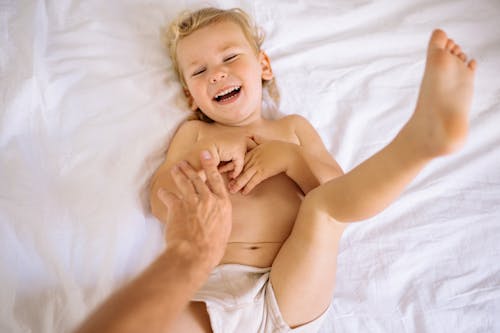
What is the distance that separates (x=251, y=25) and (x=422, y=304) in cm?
90

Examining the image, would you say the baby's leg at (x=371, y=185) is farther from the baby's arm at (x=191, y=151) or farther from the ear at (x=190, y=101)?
the ear at (x=190, y=101)

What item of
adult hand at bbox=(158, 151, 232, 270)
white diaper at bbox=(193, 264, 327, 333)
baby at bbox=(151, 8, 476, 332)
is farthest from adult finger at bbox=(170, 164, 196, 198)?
white diaper at bbox=(193, 264, 327, 333)

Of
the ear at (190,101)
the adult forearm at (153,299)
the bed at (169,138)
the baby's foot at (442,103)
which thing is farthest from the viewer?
the ear at (190,101)

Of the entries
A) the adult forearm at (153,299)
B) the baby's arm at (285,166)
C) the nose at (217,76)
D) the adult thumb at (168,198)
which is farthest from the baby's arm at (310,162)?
the adult forearm at (153,299)

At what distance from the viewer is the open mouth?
123 centimetres

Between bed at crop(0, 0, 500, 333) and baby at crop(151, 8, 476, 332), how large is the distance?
0.29ft

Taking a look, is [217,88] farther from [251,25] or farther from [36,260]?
[36,260]

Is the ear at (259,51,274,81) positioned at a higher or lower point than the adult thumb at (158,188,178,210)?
higher

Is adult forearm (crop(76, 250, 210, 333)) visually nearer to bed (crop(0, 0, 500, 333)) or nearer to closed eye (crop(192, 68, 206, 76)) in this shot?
bed (crop(0, 0, 500, 333))

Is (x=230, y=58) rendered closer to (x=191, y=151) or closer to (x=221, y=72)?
(x=221, y=72)

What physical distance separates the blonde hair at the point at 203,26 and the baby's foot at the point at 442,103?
59 centimetres

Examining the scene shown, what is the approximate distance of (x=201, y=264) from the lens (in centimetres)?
81

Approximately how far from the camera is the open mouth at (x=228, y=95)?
1.23m

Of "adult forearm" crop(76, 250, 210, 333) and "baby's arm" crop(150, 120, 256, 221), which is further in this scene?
"baby's arm" crop(150, 120, 256, 221)
